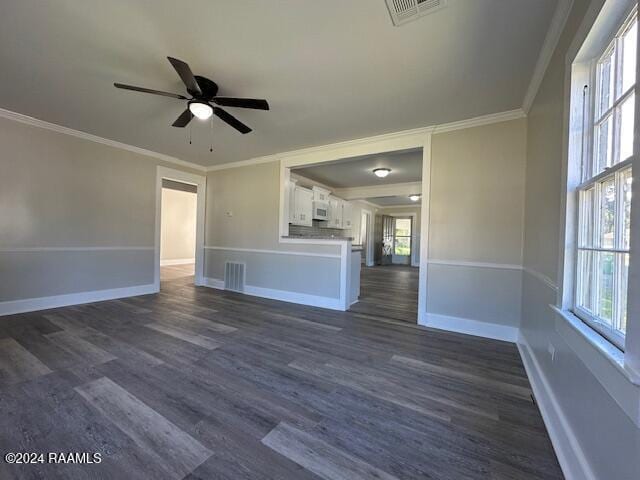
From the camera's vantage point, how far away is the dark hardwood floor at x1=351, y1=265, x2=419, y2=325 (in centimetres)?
388

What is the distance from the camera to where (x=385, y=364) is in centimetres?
232

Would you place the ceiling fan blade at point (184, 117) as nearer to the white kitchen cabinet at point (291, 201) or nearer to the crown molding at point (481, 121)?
the white kitchen cabinet at point (291, 201)

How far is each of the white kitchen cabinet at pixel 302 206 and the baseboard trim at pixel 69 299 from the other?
9.77 ft

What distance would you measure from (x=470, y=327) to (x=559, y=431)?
182cm

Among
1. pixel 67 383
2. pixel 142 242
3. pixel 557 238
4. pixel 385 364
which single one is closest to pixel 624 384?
pixel 557 238

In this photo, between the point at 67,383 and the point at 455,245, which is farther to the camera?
the point at 455,245

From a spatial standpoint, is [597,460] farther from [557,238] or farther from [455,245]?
[455,245]

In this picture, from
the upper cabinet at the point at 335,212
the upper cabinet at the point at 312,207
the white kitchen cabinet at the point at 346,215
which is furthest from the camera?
the white kitchen cabinet at the point at 346,215

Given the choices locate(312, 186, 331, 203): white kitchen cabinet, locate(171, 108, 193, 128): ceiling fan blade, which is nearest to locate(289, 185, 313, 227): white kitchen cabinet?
locate(312, 186, 331, 203): white kitchen cabinet

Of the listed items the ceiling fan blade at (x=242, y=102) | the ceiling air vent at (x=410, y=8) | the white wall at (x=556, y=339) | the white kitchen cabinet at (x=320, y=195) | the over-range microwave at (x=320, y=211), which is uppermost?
the ceiling air vent at (x=410, y=8)

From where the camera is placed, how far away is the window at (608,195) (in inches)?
40.2

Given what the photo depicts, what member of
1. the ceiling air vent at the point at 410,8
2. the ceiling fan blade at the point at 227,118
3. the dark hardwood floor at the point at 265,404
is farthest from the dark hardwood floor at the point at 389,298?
the ceiling air vent at the point at 410,8

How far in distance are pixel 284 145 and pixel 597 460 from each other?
4289mm

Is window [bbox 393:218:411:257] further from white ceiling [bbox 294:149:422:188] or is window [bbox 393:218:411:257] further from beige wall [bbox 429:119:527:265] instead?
beige wall [bbox 429:119:527:265]
